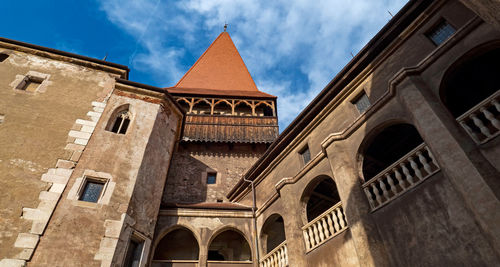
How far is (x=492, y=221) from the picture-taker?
14.4ft

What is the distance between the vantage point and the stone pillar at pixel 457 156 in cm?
450

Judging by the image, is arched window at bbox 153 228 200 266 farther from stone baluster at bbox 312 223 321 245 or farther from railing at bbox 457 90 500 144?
railing at bbox 457 90 500 144

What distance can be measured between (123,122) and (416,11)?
10.1 metres

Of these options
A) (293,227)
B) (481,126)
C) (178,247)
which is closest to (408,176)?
(481,126)

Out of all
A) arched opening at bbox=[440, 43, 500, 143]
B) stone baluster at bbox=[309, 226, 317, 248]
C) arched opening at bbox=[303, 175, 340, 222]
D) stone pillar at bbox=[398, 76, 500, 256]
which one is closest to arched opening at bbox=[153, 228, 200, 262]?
arched opening at bbox=[303, 175, 340, 222]

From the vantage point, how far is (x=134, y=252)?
854cm

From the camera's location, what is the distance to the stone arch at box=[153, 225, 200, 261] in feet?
36.2

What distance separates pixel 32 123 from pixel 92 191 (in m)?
3.21

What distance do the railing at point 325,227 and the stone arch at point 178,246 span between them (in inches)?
184

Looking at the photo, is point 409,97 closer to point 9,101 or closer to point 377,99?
point 377,99

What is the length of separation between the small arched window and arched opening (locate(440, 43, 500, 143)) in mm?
9936

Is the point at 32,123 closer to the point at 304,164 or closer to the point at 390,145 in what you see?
the point at 304,164

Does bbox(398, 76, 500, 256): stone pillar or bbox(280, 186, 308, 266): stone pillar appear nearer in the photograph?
bbox(398, 76, 500, 256): stone pillar

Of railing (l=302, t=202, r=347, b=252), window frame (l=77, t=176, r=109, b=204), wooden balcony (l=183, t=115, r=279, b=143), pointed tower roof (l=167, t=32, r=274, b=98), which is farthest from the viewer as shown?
pointed tower roof (l=167, t=32, r=274, b=98)
